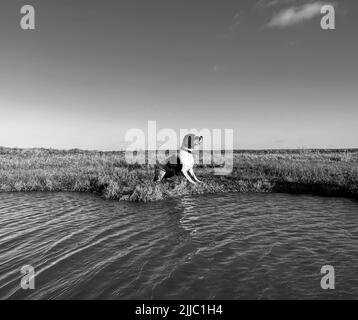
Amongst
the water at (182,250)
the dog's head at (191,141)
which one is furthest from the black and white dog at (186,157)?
the water at (182,250)

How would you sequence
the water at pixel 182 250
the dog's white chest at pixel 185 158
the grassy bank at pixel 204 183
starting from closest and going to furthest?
the water at pixel 182 250
the dog's white chest at pixel 185 158
the grassy bank at pixel 204 183

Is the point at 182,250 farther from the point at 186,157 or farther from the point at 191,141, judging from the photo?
the point at 191,141

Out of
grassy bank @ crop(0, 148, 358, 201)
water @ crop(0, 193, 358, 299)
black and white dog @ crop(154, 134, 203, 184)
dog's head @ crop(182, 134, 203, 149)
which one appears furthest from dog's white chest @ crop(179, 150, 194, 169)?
water @ crop(0, 193, 358, 299)

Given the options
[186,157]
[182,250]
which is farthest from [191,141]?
[182,250]

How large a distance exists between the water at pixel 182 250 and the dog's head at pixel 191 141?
279 cm

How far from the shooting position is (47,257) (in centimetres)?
619

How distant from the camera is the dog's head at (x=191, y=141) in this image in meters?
12.2

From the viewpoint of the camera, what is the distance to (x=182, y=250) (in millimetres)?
6484

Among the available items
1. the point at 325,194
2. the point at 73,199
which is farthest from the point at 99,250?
the point at 325,194

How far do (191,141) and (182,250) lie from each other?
6450 millimetres

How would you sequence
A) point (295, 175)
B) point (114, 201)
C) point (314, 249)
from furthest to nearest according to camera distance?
1. point (295, 175)
2. point (114, 201)
3. point (314, 249)

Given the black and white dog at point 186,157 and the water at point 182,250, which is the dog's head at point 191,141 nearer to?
the black and white dog at point 186,157
